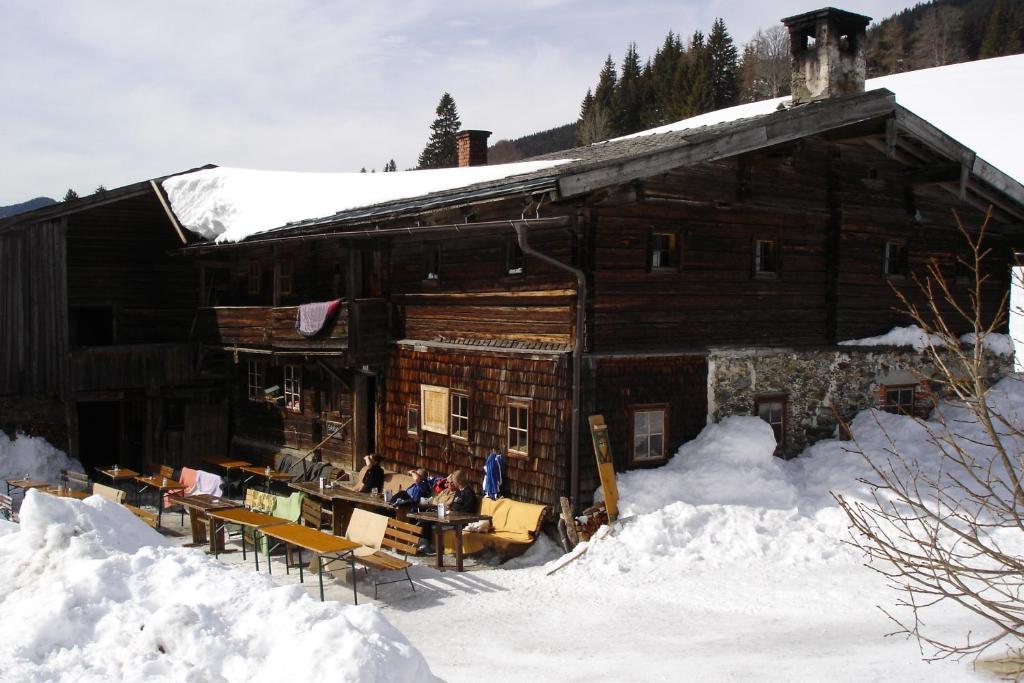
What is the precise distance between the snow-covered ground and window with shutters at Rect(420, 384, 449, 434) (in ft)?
11.6

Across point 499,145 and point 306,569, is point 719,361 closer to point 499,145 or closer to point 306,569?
point 306,569

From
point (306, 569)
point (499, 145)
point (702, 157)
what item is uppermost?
point (499, 145)

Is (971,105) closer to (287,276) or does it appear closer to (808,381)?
(808,381)

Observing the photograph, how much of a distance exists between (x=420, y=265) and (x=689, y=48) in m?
83.3

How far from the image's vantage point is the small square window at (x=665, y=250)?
1491 cm

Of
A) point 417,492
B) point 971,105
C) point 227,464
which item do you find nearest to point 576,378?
point 417,492

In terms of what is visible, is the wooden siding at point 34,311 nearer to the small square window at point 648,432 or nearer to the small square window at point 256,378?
the small square window at point 256,378

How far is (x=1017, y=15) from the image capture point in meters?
80.6

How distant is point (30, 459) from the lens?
21.0 metres

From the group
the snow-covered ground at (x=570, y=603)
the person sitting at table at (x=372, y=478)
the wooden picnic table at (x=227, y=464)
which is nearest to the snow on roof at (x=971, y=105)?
the wooden picnic table at (x=227, y=464)

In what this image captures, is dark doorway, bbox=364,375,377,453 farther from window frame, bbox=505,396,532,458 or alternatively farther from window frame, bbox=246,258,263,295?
window frame, bbox=246,258,263,295

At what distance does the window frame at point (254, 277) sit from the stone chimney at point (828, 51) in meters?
14.1

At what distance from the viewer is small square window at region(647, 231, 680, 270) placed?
587 inches

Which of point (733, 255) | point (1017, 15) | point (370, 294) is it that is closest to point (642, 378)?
point (733, 255)
